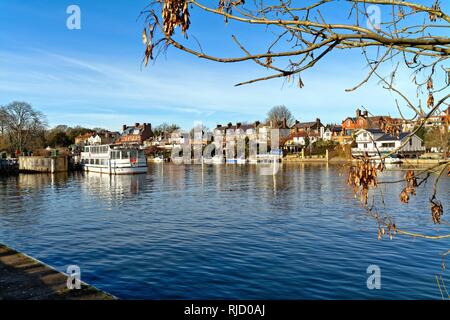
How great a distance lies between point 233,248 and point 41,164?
8584 cm

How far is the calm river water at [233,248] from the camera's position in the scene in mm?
13312

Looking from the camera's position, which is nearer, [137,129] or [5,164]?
[5,164]

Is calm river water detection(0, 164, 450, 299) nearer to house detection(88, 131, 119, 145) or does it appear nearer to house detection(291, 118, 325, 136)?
house detection(291, 118, 325, 136)

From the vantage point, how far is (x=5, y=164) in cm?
9450

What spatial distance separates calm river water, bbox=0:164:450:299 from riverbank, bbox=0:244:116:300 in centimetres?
239

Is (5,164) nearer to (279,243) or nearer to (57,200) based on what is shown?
(57,200)

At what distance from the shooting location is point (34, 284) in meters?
10.3

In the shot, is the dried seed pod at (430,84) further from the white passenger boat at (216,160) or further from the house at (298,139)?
the house at (298,139)

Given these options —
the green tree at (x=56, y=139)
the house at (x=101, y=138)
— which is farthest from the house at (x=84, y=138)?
the green tree at (x=56, y=139)

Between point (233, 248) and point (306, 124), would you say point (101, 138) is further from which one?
point (233, 248)

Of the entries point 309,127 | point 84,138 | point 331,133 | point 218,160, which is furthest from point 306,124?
Answer: point 84,138

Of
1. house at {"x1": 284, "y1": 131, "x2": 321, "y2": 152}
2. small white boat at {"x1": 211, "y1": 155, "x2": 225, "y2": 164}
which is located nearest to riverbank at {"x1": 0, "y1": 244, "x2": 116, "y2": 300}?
small white boat at {"x1": 211, "y1": 155, "x2": 225, "y2": 164}

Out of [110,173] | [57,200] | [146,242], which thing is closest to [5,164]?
[110,173]
